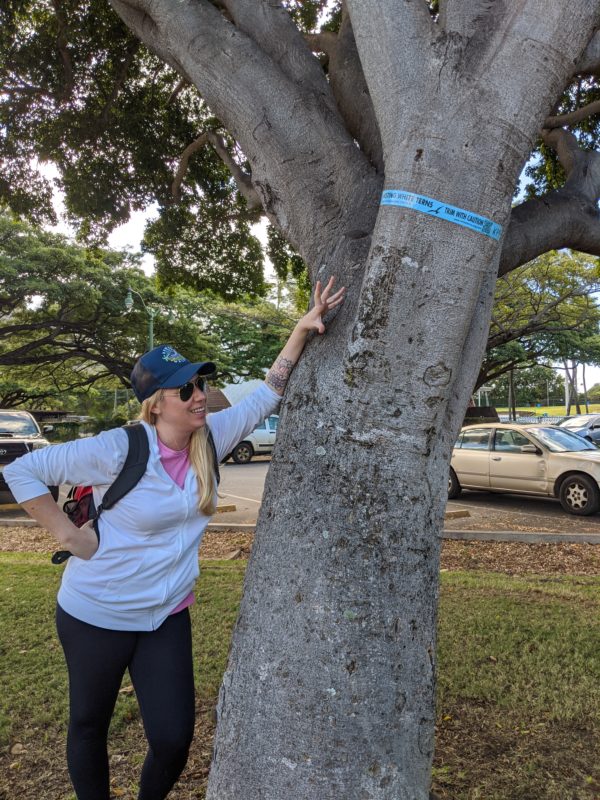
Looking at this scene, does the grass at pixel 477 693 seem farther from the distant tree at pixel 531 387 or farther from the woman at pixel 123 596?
the distant tree at pixel 531 387

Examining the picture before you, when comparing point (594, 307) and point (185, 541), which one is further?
point (594, 307)

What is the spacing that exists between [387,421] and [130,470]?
993mm

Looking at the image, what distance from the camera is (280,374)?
2.85m

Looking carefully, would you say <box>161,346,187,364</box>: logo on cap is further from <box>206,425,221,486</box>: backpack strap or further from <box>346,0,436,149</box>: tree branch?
<box>346,0,436,149</box>: tree branch

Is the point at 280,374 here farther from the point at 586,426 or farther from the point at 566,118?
the point at 586,426

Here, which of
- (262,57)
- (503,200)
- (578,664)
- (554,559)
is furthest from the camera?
(554,559)

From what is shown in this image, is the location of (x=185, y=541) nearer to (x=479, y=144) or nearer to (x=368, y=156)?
(x=479, y=144)

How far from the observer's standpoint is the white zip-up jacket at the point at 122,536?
2.44 m

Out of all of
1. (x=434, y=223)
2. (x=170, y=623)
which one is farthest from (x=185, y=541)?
(x=434, y=223)

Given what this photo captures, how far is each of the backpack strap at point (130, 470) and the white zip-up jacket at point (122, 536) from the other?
0.07 ft

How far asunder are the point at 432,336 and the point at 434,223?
0.41 meters

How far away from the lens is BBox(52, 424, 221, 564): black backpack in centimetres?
247

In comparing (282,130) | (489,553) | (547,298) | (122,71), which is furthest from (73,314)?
(282,130)

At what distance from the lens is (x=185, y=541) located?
2566 millimetres
